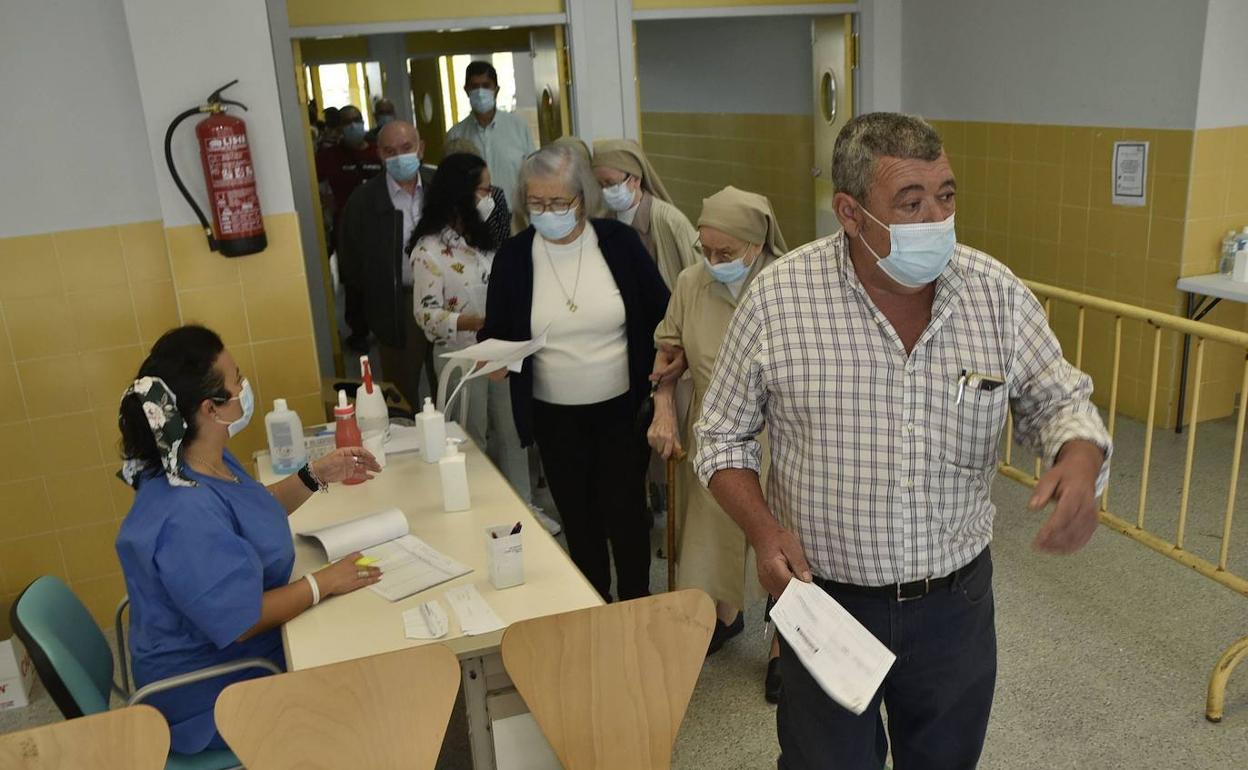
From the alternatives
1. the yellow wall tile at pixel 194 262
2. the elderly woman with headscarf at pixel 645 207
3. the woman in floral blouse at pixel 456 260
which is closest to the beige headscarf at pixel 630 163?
the elderly woman with headscarf at pixel 645 207

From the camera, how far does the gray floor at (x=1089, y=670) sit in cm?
306

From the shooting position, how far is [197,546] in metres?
2.28

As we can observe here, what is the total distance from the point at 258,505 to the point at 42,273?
6.20 ft

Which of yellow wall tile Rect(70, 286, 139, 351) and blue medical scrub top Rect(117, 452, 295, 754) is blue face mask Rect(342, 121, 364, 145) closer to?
yellow wall tile Rect(70, 286, 139, 351)

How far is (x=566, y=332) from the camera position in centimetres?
341

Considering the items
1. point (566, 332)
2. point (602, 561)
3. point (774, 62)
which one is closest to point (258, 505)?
point (566, 332)

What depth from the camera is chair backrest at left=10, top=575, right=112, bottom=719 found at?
2311 mm

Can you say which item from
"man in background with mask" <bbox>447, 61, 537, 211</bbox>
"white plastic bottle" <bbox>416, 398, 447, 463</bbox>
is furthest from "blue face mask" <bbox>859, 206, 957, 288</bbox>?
"man in background with mask" <bbox>447, 61, 537, 211</bbox>

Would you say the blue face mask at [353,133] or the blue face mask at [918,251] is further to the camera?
the blue face mask at [353,133]

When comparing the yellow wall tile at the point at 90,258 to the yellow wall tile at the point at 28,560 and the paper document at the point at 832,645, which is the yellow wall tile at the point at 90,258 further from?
the paper document at the point at 832,645

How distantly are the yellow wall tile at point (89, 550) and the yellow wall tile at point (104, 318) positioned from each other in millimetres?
719

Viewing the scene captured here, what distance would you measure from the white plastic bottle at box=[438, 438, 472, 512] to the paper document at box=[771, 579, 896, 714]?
1283 millimetres

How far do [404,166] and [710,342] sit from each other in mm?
2310

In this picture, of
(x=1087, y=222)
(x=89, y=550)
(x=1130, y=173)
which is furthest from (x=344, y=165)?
(x=1130, y=173)
